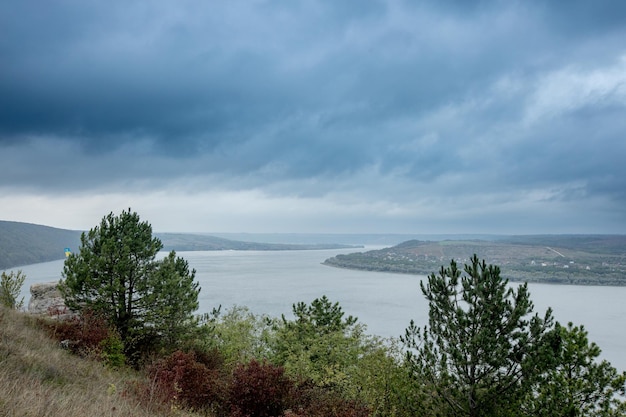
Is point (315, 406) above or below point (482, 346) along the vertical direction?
below

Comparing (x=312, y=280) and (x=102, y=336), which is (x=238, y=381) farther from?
(x=312, y=280)

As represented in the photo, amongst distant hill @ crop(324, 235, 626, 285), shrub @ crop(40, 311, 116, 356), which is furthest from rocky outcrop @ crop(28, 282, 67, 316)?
distant hill @ crop(324, 235, 626, 285)

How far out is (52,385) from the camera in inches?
311

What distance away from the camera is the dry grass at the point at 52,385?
5.58 metres

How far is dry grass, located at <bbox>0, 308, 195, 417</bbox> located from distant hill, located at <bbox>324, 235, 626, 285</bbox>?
92.3 m

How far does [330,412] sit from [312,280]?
100318 millimetres

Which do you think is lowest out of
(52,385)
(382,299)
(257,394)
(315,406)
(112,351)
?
(382,299)

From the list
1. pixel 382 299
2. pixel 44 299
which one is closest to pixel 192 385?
pixel 44 299

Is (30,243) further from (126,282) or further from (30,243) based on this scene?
(126,282)

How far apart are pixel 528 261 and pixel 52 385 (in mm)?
156759

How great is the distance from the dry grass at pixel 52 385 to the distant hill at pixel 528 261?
303 feet

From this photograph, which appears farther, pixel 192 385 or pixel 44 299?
pixel 44 299

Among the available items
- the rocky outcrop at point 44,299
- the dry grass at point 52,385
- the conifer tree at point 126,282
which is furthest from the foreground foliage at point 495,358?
the rocky outcrop at point 44,299

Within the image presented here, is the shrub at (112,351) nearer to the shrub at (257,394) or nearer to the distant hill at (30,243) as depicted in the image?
the shrub at (257,394)
